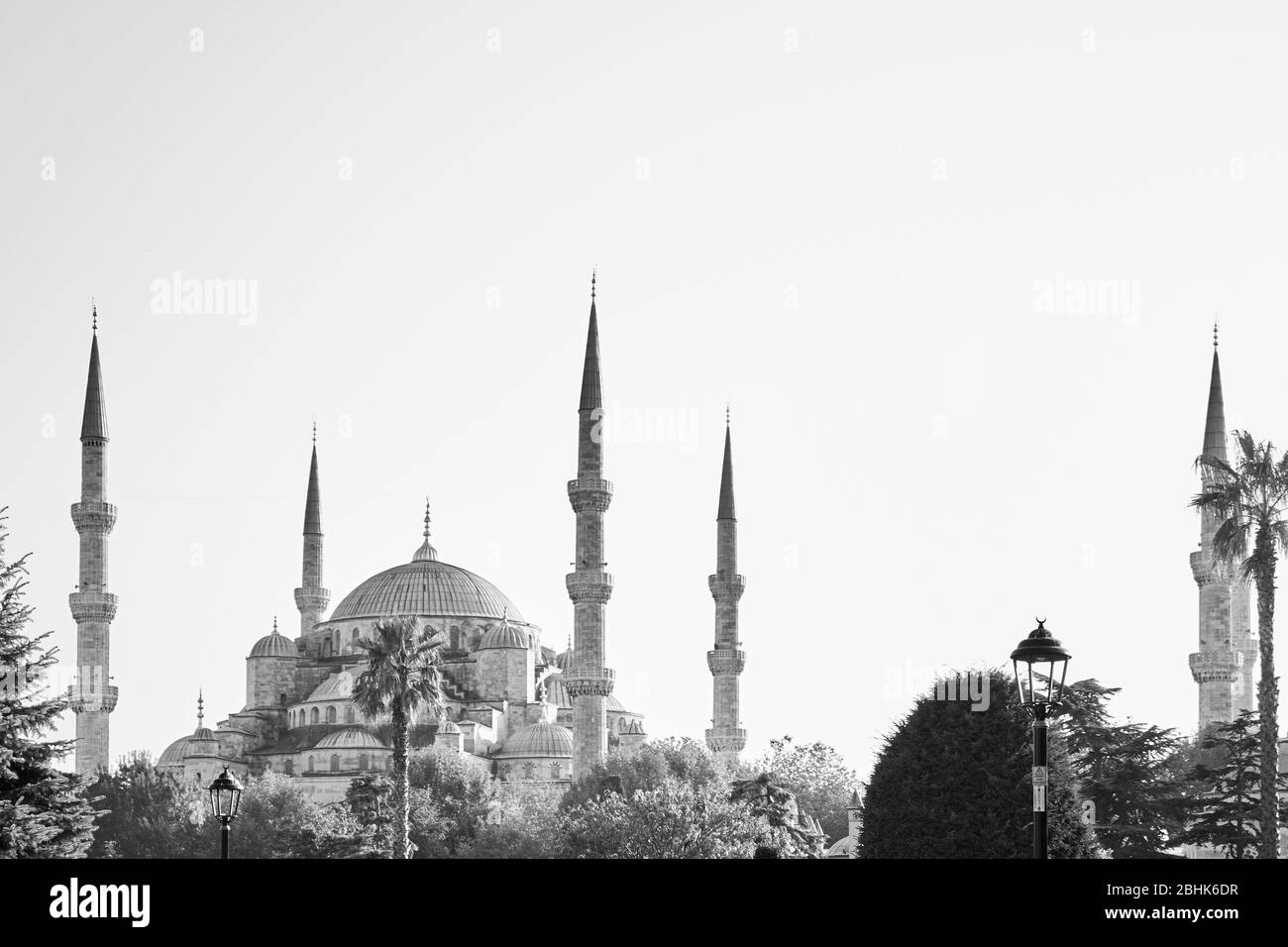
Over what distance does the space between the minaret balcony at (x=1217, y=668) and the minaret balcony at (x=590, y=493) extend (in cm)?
2370

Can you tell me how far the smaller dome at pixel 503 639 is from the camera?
108812 millimetres

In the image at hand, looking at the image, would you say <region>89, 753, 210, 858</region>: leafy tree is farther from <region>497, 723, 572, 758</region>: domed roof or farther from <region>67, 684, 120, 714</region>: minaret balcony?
<region>497, 723, 572, 758</region>: domed roof

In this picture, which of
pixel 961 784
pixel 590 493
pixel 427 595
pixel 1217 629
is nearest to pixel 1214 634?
pixel 1217 629

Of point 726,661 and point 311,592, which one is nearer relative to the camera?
point 726,661

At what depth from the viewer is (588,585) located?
7538 cm

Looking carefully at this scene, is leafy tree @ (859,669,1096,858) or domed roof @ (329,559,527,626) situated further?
domed roof @ (329,559,527,626)

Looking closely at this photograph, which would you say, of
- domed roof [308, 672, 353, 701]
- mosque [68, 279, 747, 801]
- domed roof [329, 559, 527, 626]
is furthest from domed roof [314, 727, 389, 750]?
domed roof [329, 559, 527, 626]

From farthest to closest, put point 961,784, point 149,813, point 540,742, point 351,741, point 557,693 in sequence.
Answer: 1. point 557,693
2. point 540,742
3. point 351,741
4. point 149,813
5. point 961,784

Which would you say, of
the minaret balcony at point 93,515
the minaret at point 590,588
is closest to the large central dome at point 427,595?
the minaret balcony at point 93,515

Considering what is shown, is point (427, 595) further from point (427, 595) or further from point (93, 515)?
point (93, 515)

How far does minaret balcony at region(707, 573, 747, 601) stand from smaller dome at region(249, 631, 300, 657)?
32.6m

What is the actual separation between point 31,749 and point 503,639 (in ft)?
250

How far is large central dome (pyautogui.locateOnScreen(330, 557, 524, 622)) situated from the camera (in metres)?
114
